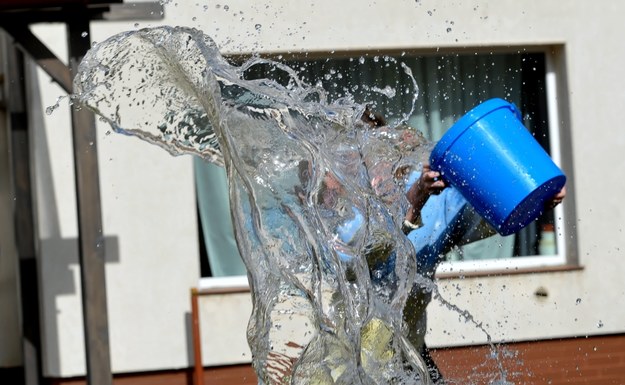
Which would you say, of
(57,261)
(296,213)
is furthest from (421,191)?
(57,261)

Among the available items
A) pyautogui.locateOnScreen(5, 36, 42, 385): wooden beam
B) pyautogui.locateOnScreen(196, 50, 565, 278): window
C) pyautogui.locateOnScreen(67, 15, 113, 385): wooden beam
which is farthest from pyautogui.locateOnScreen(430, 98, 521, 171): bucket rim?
pyautogui.locateOnScreen(5, 36, 42, 385): wooden beam

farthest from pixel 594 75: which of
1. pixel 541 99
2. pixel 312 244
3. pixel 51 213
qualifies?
pixel 312 244

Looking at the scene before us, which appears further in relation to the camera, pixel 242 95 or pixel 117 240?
pixel 117 240

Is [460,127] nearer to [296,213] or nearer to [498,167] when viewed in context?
[498,167]

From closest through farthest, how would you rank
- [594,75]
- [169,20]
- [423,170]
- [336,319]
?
[336,319] → [423,170] → [169,20] → [594,75]

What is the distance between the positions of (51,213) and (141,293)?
0.65m

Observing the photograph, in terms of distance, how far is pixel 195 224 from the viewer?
7.21 meters

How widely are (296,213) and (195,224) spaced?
11.6 feet

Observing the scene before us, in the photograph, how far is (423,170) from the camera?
4066 mm

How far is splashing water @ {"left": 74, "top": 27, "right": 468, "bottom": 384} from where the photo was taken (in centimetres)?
370

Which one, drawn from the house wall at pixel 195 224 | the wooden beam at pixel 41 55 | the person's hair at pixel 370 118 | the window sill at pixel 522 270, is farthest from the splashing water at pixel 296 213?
the window sill at pixel 522 270

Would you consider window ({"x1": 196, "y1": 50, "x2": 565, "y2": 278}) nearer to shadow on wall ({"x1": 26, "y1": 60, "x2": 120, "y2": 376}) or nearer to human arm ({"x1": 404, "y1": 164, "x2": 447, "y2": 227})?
shadow on wall ({"x1": 26, "y1": 60, "x2": 120, "y2": 376})

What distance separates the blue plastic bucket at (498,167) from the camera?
150 inches

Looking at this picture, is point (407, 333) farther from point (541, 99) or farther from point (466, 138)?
point (541, 99)
